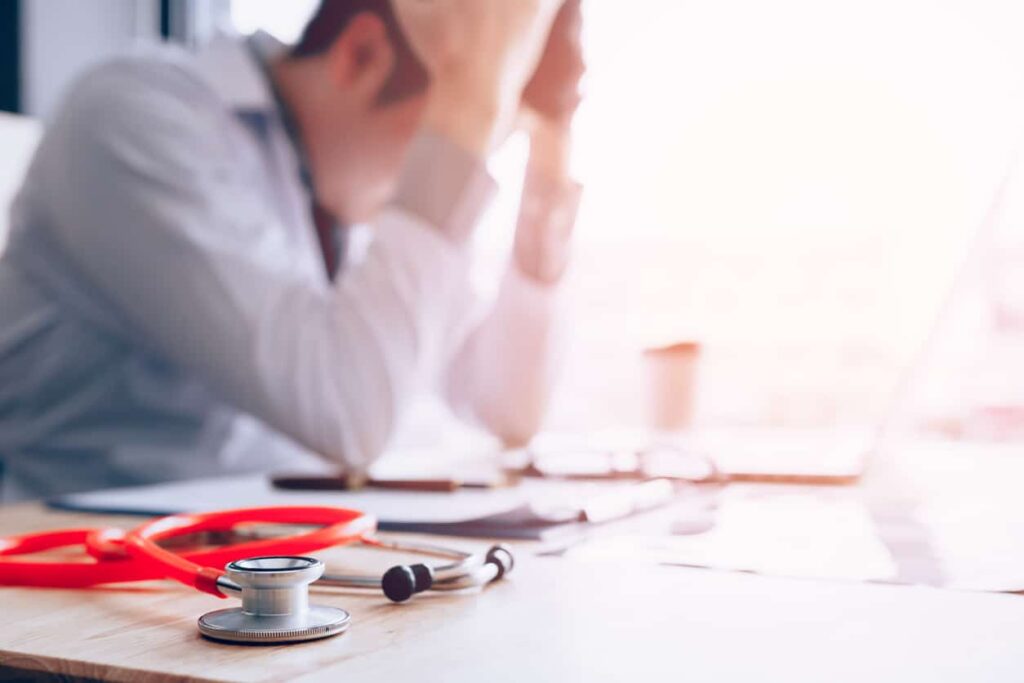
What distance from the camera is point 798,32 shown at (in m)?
1.33

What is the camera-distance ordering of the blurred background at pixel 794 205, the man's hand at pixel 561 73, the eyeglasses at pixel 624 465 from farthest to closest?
the man's hand at pixel 561 73
the blurred background at pixel 794 205
the eyeglasses at pixel 624 465

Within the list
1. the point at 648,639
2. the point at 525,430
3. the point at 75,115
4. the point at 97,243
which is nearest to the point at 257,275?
the point at 97,243

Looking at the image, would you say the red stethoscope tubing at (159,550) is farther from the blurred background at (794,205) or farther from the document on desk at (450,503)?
the blurred background at (794,205)

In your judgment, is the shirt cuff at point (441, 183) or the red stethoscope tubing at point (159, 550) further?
the shirt cuff at point (441, 183)

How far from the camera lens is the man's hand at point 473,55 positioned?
1.06 m

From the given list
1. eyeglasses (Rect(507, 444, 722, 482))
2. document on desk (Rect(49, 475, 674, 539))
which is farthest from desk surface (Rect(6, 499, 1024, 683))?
eyeglasses (Rect(507, 444, 722, 482))

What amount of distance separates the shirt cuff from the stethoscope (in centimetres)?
57

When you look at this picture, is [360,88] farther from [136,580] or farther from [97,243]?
[136,580]

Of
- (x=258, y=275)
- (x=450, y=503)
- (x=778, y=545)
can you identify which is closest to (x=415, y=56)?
(x=258, y=275)

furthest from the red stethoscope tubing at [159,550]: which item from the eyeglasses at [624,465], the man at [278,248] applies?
the man at [278,248]

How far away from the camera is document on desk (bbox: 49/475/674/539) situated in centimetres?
53

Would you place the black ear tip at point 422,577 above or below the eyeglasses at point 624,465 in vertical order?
below

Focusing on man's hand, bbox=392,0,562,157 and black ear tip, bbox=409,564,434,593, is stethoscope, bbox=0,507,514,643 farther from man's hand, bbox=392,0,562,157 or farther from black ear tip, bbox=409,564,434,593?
man's hand, bbox=392,0,562,157

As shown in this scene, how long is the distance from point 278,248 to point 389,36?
326 mm
